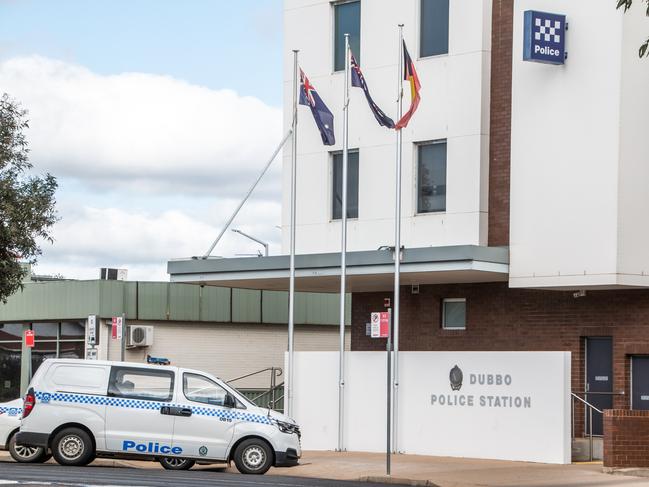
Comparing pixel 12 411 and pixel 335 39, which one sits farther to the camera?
pixel 335 39

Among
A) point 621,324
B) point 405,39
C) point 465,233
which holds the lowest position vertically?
point 621,324

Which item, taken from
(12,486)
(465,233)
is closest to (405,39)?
(465,233)

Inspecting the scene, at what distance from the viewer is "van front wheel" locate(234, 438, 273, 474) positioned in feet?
76.0

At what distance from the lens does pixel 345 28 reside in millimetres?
31250

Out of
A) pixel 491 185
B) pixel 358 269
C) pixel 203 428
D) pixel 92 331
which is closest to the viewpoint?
pixel 203 428

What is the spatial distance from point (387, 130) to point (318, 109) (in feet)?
5.37

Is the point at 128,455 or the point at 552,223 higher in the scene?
the point at 552,223

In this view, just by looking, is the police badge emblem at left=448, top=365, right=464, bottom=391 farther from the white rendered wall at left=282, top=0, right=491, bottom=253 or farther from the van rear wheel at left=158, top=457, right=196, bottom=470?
the van rear wheel at left=158, top=457, right=196, bottom=470

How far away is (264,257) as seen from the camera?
99.4 feet

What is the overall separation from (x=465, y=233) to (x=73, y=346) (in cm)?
1665

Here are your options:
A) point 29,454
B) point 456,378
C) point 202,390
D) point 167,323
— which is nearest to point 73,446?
point 29,454

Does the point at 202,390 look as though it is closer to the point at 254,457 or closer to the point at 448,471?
the point at 254,457

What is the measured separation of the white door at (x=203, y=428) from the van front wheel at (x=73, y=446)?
1439mm

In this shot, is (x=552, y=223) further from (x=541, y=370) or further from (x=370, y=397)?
(x=370, y=397)
